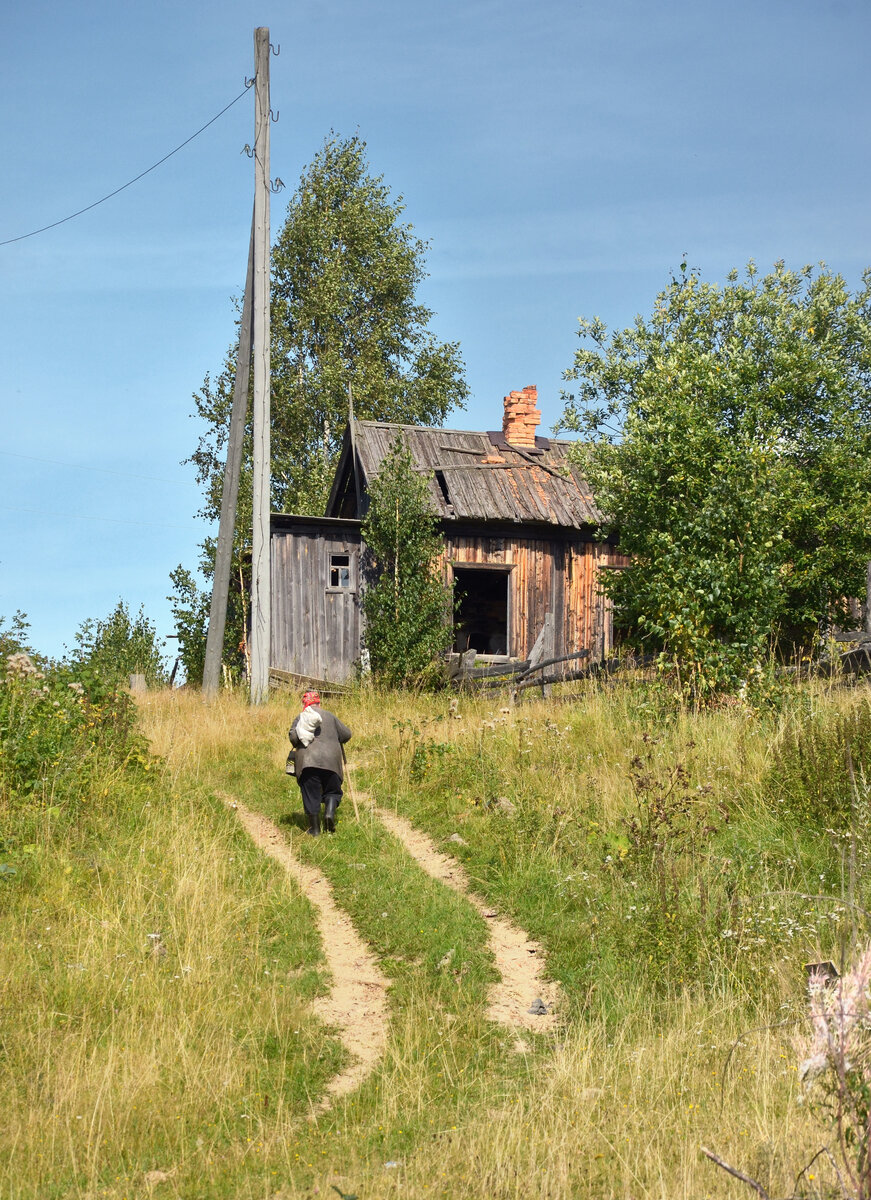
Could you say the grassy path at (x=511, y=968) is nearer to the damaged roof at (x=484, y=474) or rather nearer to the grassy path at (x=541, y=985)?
the grassy path at (x=541, y=985)

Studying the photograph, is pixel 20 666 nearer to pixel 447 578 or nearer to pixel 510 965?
pixel 510 965

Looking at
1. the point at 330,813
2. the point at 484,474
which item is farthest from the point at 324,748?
the point at 484,474

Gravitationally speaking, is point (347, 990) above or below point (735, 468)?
below

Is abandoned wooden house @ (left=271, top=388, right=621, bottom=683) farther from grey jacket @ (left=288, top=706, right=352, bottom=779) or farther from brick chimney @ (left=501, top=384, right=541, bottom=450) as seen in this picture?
grey jacket @ (left=288, top=706, right=352, bottom=779)

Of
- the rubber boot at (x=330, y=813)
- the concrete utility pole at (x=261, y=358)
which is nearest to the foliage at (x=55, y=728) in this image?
the rubber boot at (x=330, y=813)

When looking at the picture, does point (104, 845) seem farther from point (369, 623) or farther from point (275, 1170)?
point (369, 623)

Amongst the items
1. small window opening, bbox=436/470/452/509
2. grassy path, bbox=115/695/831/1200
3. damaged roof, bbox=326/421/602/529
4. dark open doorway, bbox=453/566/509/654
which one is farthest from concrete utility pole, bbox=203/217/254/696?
dark open doorway, bbox=453/566/509/654

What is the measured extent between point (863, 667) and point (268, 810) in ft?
23.7

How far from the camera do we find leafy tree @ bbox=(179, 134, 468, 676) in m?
29.7

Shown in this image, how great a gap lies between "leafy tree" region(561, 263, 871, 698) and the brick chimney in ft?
4.50

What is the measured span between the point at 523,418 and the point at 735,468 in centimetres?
1060

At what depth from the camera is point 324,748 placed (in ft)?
33.4

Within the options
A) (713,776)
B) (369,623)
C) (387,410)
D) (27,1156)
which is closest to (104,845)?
(27,1156)

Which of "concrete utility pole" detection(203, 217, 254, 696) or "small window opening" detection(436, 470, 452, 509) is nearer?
"concrete utility pole" detection(203, 217, 254, 696)
